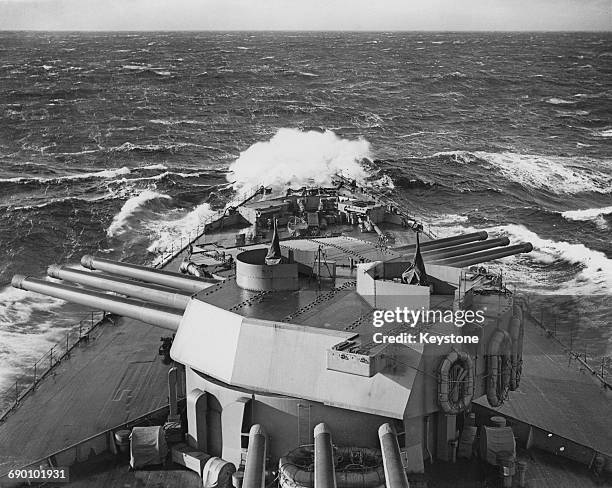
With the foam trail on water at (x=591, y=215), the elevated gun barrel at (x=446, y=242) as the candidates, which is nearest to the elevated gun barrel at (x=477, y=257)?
the elevated gun barrel at (x=446, y=242)

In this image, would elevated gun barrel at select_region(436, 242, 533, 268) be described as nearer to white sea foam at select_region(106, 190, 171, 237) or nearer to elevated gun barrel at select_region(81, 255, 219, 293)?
elevated gun barrel at select_region(81, 255, 219, 293)

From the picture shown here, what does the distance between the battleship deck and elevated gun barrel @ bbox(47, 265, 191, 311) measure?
2.16 metres

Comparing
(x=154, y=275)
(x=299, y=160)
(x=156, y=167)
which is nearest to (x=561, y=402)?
(x=154, y=275)

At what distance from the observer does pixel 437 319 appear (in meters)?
14.1

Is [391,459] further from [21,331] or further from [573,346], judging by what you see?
[21,331]

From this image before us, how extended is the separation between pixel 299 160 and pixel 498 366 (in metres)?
44.3

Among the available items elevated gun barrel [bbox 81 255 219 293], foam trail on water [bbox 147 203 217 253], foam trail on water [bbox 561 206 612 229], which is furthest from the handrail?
foam trail on water [bbox 561 206 612 229]

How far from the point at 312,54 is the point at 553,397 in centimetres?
15748

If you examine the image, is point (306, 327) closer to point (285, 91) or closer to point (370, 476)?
point (370, 476)

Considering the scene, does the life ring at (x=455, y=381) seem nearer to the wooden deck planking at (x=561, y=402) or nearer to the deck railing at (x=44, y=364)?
the wooden deck planking at (x=561, y=402)

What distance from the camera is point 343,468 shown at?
12.5 m

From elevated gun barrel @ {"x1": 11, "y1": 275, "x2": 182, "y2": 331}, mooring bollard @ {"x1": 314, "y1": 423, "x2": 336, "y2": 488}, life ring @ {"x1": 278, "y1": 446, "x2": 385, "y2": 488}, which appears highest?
elevated gun barrel @ {"x1": 11, "y1": 275, "x2": 182, "y2": 331}

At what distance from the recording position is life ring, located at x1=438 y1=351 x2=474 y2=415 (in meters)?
13.1

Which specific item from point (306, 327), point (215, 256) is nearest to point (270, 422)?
point (306, 327)
